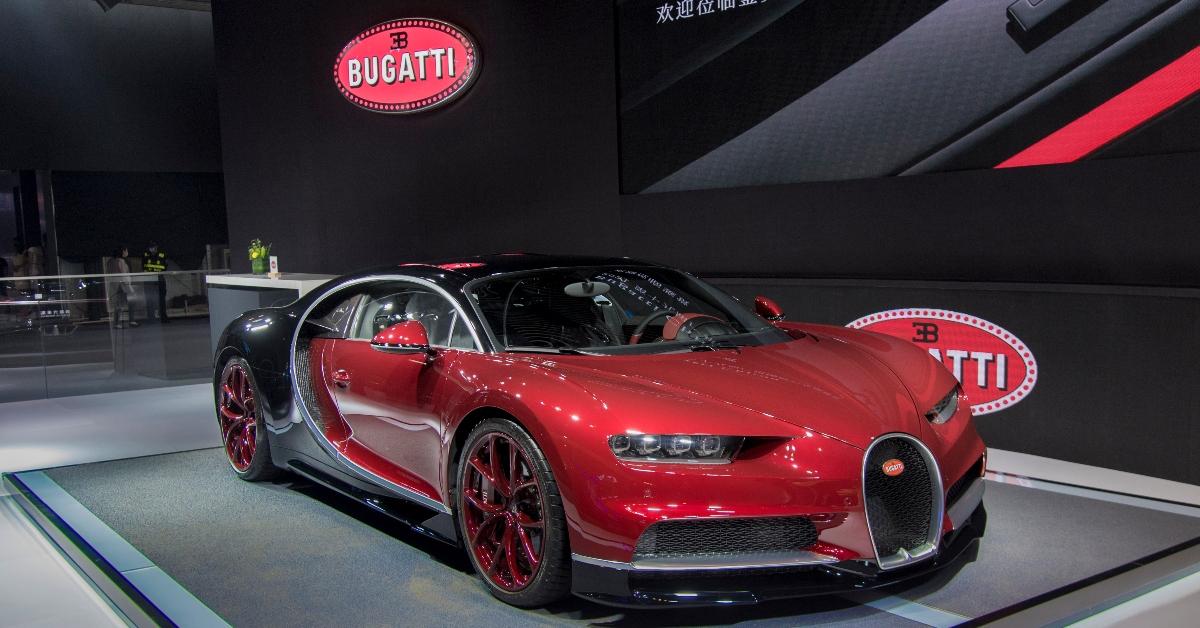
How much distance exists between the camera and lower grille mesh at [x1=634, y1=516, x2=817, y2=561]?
8.55 ft

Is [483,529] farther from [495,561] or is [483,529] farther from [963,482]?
[963,482]

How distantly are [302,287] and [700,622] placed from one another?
5.81m

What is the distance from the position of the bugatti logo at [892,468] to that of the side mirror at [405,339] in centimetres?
159

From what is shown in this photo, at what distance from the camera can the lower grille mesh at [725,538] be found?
103 inches

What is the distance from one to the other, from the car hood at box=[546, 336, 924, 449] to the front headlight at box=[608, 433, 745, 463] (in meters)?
0.04

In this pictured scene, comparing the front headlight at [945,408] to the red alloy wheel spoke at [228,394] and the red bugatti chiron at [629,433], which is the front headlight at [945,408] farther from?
the red alloy wheel spoke at [228,394]

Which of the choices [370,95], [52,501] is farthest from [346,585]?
[370,95]

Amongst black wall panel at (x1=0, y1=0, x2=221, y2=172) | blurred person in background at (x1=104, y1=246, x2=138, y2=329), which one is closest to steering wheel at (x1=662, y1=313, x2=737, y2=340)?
blurred person in background at (x1=104, y1=246, x2=138, y2=329)

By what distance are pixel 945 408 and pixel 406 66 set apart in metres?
6.18

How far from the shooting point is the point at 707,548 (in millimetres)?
2611

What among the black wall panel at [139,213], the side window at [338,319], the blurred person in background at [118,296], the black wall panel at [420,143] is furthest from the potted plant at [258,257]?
the black wall panel at [139,213]

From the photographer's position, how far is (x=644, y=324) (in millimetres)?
3668

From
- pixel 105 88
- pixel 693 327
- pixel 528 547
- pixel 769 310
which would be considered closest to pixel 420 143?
pixel 769 310

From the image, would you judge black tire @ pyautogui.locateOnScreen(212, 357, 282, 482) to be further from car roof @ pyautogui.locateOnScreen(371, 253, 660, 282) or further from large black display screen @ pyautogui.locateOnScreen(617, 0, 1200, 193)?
large black display screen @ pyautogui.locateOnScreen(617, 0, 1200, 193)
